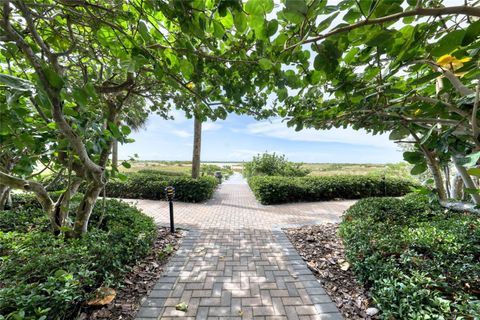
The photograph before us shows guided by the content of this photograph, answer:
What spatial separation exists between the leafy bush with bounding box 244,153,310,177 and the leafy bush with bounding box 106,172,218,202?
20.7 ft

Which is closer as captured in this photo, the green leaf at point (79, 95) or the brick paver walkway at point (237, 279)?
the green leaf at point (79, 95)

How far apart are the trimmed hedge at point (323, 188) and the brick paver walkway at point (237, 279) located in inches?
99.8

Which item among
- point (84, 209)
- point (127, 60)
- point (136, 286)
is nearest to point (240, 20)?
point (127, 60)

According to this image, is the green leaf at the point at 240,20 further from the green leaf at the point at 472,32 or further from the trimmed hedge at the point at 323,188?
the trimmed hedge at the point at 323,188

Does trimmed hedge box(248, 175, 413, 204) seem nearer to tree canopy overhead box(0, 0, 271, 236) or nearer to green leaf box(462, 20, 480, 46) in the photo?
tree canopy overhead box(0, 0, 271, 236)

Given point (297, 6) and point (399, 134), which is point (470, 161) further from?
point (399, 134)

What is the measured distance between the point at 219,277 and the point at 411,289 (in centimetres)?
209

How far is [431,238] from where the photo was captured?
2510mm

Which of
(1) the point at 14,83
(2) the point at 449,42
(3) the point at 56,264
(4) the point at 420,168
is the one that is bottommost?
(3) the point at 56,264

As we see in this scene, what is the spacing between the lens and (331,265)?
3121 mm

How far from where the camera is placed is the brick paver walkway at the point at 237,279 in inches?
86.2

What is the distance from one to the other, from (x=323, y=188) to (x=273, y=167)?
20.2 ft

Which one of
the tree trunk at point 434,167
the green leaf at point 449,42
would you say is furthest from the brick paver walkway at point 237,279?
the green leaf at point 449,42

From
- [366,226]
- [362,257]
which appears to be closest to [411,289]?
[362,257]
